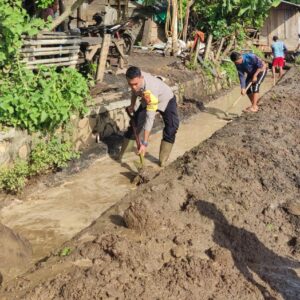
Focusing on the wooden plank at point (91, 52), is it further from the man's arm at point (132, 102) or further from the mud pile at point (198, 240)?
the mud pile at point (198, 240)

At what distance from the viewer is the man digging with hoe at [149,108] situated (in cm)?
705

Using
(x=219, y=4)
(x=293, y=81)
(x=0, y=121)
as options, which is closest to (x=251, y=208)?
(x=0, y=121)

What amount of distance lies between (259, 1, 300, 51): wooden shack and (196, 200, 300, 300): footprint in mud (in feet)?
67.3

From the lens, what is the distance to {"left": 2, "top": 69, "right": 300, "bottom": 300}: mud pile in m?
3.93

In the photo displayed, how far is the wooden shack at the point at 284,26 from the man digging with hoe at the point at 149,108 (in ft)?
57.2

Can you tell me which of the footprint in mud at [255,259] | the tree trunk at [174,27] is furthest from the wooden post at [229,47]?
the footprint in mud at [255,259]

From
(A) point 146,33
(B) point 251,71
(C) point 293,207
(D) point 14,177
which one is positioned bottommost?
(A) point 146,33

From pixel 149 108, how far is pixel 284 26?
19.4m

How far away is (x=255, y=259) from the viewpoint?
177 inches

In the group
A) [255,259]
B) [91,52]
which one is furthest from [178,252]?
[91,52]

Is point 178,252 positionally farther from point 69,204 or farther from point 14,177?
point 14,177

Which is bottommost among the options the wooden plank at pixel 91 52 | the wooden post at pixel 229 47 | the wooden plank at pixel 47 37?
the wooden post at pixel 229 47

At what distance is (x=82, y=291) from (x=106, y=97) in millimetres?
6092

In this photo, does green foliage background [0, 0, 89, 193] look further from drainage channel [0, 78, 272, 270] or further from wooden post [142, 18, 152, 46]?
wooden post [142, 18, 152, 46]
